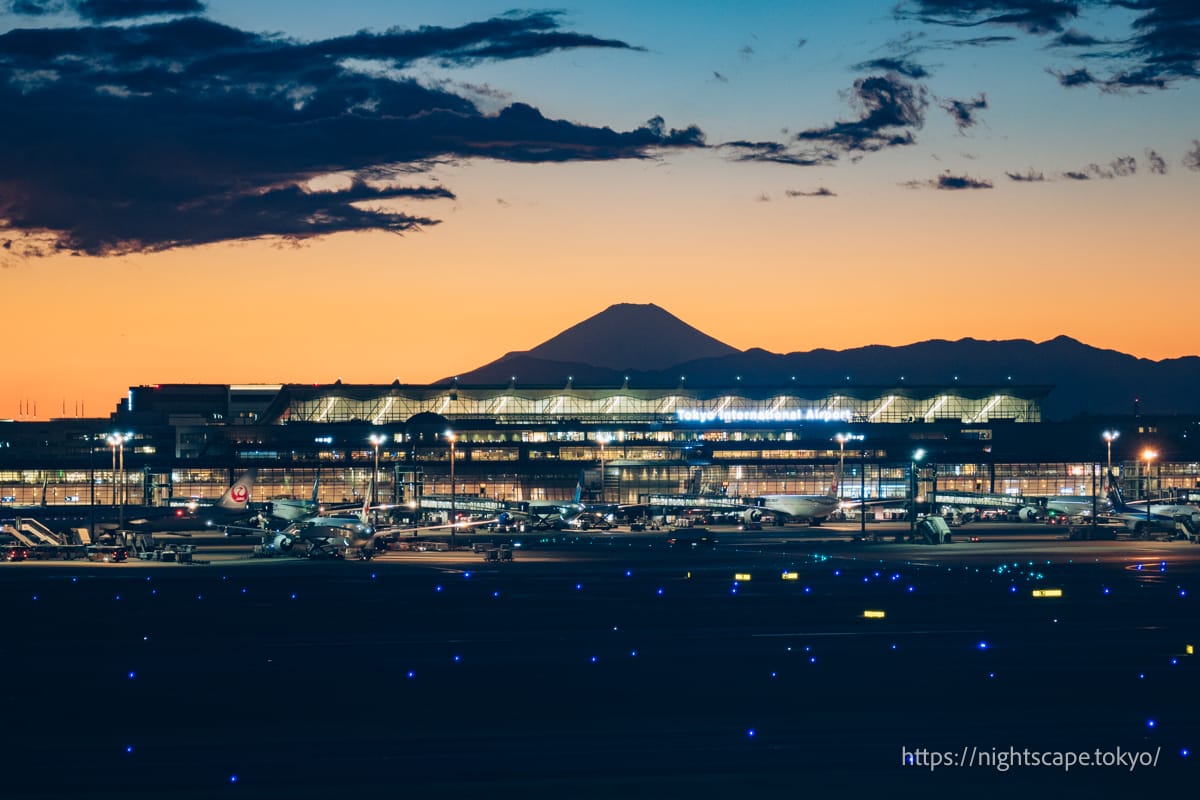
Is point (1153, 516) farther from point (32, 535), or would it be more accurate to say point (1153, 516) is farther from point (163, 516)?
point (163, 516)

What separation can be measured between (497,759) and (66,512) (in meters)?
153

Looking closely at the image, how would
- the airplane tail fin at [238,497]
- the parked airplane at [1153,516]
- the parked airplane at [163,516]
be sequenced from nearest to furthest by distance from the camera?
the parked airplane at [1153,516], the parked airplane at [163,516], the airplane tail fin at [238,497]

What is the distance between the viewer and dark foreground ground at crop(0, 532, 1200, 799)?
90.7ft

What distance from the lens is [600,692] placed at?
37469 millimetres

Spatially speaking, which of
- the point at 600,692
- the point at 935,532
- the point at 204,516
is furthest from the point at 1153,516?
the point at 600,692

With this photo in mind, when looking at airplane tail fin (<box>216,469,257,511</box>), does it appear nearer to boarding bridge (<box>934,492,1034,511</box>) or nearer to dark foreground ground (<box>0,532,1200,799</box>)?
dark foreground ground (<box>0,532,1200,799</box>)

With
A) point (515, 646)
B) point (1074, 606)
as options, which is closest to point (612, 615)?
point (515, 646)

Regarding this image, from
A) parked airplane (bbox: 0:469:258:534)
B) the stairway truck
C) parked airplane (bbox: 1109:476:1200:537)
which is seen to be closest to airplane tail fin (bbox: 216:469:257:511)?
Answer: parked airplane (bbox: 0:469:258:534)

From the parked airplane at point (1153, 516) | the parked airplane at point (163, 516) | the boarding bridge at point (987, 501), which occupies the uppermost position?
the parked airplane at point (1153, 516)

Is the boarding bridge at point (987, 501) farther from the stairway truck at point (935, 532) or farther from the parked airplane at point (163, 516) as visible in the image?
the parked airplane at point (163, 516)

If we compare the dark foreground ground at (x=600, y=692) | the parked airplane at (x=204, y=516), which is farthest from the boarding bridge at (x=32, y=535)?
Answer: the dark foreground ground at (x=600, y=692)

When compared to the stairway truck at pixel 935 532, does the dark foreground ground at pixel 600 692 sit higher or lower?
higher

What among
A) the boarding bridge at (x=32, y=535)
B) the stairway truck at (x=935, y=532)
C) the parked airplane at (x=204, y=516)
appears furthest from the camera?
the parked airplane at (x=204, y=516)

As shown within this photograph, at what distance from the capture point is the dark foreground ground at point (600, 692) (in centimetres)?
2764
